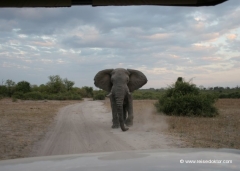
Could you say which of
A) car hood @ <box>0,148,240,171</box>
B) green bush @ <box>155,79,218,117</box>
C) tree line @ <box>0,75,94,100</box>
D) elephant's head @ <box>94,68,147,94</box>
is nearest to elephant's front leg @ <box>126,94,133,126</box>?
elephant's head @ <box>94,68,147,94</box>

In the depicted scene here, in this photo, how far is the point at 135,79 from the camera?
13.6 meters

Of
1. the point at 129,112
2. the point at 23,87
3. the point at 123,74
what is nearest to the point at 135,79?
the point at 123,74

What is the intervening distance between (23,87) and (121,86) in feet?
195

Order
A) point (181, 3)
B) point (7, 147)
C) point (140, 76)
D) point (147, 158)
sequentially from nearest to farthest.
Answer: point (147, 158)
point (181, 3)
point (7, 147)
point (140, 76)

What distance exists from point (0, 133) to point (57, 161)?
29.6 ft

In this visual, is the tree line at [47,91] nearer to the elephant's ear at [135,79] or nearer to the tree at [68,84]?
the tree at [68,84]

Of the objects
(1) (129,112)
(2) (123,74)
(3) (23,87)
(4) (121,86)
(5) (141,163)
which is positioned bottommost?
(1) (129,112)

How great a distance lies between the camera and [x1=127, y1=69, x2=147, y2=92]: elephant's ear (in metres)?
13.5

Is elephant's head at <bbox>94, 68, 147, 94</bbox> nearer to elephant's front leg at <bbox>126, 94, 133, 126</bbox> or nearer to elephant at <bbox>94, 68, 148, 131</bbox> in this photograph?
elephant at <bbox>94, 68, 148, 131</bbox>

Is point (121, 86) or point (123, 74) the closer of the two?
point (121, 86)

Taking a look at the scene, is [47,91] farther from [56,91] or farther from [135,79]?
[135,79]

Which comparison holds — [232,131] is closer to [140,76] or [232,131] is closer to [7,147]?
[140,76]

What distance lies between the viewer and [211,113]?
17.9 metres

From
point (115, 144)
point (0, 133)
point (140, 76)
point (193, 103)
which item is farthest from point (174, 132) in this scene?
point (193, 103)
